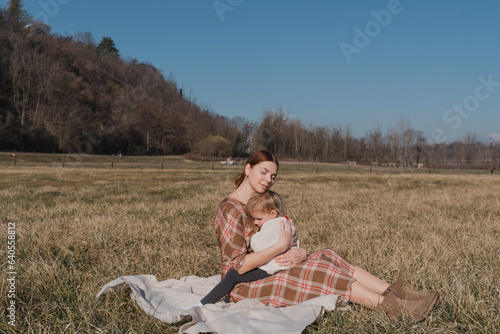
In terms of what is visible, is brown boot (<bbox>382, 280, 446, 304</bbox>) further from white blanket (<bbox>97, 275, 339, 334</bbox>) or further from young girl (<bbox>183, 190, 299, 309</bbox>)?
young girl (<bbox>183, 190, 299, 309</bbox>)

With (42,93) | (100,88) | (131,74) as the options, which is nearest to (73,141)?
(42,93)

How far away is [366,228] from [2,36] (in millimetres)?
90462

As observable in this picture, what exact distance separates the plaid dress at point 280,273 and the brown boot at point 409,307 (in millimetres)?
290

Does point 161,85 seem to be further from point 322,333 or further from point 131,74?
point 322,333

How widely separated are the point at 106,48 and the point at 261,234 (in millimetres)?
142727

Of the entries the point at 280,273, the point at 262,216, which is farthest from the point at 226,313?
the point at 262,216

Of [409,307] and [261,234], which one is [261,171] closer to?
[261,234]

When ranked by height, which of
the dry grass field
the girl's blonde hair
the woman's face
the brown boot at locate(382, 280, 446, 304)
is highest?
the woman's face

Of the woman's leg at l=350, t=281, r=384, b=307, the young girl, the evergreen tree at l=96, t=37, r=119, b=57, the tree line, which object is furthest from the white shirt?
the evergreen tree at l=96, t=37, r=119, b=57

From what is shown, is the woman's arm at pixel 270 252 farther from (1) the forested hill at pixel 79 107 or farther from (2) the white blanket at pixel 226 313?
(1) the forested hill at pixel 79 107

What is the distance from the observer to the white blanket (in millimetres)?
2436

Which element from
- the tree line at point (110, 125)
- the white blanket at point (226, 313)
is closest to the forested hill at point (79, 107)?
the tree line at point (110, 125)

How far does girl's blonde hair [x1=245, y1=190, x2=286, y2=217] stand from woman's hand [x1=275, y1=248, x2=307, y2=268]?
0.32m

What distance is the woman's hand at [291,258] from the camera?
9.32ft
